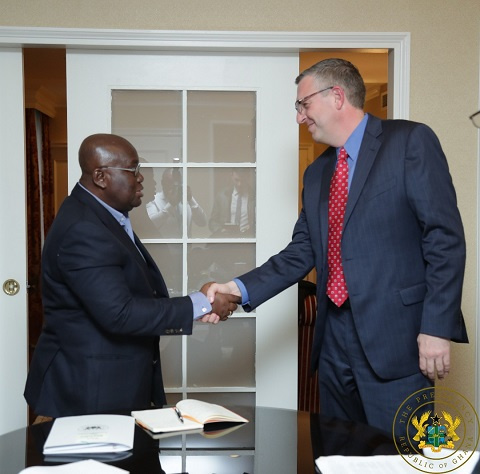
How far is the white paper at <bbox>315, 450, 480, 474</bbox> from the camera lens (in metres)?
1.33

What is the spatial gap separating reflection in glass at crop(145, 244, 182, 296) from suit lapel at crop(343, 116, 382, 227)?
116 centimetres

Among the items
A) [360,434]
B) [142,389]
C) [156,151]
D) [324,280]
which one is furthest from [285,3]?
[360,434]

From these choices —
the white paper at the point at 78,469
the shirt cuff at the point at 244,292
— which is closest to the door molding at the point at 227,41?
the shirt cuff at the point at 244,292

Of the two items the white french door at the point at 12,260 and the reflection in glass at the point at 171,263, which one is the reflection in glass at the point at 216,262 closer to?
the reflection in glass at the point at 171,263

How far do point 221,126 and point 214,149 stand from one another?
11cm

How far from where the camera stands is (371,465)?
136 cm

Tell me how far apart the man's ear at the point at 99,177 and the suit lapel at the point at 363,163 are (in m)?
0.81

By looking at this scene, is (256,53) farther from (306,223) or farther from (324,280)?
(324,280)

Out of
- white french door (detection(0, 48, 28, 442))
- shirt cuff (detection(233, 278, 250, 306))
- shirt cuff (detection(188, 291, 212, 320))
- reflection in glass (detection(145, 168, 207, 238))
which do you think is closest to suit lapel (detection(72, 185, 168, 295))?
shirt cuff (detection(188, 291, 212, 320))

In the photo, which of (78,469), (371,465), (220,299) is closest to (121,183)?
(220,299)

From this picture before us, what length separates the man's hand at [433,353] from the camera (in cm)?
199

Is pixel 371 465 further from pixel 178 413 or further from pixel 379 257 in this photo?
pixel 379 257

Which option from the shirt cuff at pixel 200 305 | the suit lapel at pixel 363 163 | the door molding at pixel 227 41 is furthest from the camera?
the door molding at pixel 227 41

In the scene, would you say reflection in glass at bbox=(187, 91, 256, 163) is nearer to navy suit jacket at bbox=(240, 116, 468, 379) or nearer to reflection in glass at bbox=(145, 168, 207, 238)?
reflection in glass at bbox=(145, 168, 207, 238)
